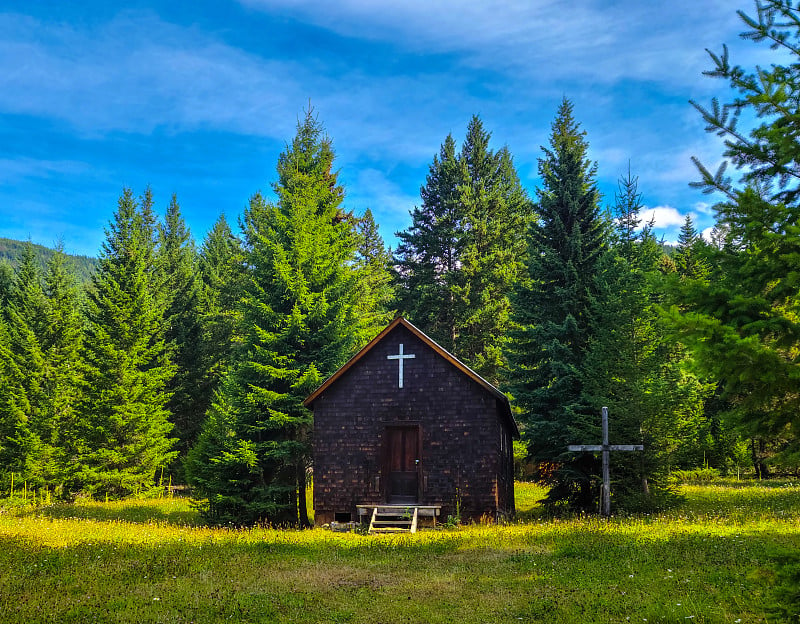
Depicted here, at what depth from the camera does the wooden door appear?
2167 centimetres

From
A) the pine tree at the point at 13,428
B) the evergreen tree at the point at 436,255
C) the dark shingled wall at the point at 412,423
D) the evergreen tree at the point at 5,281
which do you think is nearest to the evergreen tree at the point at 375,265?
the evergreen tree at the point at 436,255

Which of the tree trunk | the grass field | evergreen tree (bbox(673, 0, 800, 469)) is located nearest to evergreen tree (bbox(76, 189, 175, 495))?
the grass field

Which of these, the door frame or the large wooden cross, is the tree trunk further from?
the large wooden cross

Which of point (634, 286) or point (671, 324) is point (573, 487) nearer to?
point (634, 286)

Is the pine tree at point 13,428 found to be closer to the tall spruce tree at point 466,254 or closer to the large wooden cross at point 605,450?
the tall spruce tree at point 466,254

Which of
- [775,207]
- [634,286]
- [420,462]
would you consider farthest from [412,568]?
[634,286]

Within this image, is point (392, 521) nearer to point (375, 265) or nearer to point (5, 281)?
point (375, 265)

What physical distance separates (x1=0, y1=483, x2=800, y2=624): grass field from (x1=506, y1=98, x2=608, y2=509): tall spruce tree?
480cm

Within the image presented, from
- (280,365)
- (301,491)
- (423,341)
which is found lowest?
(301,491)

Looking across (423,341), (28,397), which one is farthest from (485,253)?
(28,397)

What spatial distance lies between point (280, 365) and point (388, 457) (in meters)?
5.73

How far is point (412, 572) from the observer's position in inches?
505

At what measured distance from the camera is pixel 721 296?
247 inches

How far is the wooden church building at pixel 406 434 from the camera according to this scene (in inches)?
821
